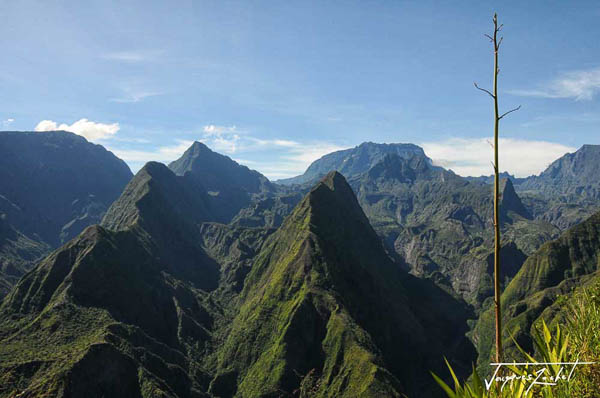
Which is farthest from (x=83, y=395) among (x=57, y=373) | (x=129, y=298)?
(x=129, y=298)

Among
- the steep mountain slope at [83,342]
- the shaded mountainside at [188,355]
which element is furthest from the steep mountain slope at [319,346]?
the steep mountain slope at [83,342]

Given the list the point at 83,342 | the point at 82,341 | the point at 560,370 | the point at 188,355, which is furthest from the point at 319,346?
the point at 560,370

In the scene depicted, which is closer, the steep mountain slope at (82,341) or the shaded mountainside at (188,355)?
the steep mountain slope at (82,341)

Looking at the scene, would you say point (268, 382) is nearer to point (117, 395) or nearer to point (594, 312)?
point (117, 395)

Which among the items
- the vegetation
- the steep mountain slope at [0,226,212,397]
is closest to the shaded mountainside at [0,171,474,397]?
the steep mountain slope at [0,226,212,397]

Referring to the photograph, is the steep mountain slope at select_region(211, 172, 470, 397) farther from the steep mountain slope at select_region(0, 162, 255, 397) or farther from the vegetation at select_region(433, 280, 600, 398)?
the vegetation at select_region(433, 280, 600, 398)

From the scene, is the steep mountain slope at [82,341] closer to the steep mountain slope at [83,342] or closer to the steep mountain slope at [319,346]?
the steep mountain slope at [83,342]

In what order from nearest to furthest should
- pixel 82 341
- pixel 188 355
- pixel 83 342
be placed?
1. pixel 83 342
2. pixel 82 341
3. pixel 188 355

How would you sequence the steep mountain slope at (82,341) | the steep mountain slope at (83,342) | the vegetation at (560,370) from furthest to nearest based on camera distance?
the steep mountain slope at (83,342)
the steep mountain slope at (82,341)
the vegetation at (560,370)

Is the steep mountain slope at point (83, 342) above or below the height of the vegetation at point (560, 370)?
below

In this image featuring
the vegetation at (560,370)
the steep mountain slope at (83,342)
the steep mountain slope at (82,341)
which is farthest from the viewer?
the steep mountain slope at (83,342)

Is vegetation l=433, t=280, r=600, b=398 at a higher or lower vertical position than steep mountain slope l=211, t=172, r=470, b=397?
higher

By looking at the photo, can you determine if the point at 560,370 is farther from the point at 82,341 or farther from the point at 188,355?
→ the point at 188,355

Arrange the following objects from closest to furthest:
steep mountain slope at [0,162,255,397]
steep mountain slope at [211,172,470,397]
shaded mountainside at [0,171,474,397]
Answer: steep mountain slope at [0,162,255,397], shaded mountainside at [0,171,474,397], steep mountain slope at [211,172,470,397]
